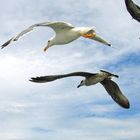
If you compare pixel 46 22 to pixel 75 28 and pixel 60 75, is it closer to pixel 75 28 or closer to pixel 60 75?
pixel 75 28

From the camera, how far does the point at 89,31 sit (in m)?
16.8

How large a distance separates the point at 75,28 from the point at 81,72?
2.15 meters

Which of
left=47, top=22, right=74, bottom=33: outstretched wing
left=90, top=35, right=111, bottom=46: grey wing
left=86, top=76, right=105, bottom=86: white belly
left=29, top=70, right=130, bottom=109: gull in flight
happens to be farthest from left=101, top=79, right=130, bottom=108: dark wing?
left=47, top=22, right=74, bottom=33: outstretched wing

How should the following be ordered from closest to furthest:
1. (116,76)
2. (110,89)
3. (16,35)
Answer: (116,76) < (16,35) < (110,89)

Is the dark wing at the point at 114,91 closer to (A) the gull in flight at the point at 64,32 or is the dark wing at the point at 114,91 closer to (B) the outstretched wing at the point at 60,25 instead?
(A) the gull in flight at the point at 64,32

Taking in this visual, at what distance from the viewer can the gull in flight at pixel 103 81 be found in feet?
55.3

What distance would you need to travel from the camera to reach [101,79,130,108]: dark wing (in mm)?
18766

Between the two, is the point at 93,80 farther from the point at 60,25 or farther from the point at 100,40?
the point at 60,25

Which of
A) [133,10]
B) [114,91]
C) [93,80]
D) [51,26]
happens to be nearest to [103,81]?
[114,91]

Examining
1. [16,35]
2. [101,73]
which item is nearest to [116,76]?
[101,73]

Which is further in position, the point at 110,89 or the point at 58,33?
the point at 110,89

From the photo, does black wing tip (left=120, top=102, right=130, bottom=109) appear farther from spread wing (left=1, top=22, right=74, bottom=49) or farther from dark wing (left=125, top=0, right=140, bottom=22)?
dark wing (left=125, top=0, right=140, bottom=22)

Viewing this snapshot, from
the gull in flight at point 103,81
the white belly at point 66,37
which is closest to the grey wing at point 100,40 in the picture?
the gull in flight at point 103,81

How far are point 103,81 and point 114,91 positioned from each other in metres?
0.77
